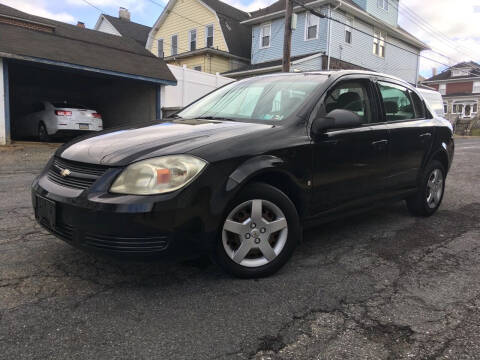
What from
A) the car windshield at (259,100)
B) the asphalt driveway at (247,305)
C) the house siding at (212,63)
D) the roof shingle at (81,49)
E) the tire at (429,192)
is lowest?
the asphalt driveway at (247,305)

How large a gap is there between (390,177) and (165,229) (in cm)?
265

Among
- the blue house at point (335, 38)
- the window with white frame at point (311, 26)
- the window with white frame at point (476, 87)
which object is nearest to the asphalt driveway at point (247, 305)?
the blue house at point (335, 38)

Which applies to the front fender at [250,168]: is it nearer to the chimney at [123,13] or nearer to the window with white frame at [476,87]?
the chimney at [123,13]

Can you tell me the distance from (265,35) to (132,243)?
24.2 meters

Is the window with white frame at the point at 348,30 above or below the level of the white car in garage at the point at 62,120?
above

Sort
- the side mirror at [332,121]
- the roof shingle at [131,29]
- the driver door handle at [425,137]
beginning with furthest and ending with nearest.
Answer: the roof shingle at [131,29] < the driver door handle at [425,137] < the side mirror at [332,121]

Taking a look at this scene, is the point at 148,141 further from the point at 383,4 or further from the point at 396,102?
the point at 383,4

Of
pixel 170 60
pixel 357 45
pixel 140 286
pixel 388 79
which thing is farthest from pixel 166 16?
pixel 140 286

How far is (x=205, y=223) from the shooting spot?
8.65 feet

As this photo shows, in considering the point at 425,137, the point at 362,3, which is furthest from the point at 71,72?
the point at 362,3

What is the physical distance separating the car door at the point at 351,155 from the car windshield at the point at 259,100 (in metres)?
0.26

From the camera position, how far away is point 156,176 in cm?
255

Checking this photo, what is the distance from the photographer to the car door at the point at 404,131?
4254 millimetres

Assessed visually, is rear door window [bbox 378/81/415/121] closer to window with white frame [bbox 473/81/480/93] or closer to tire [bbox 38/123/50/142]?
tire [bbox 38/123/50/142]
